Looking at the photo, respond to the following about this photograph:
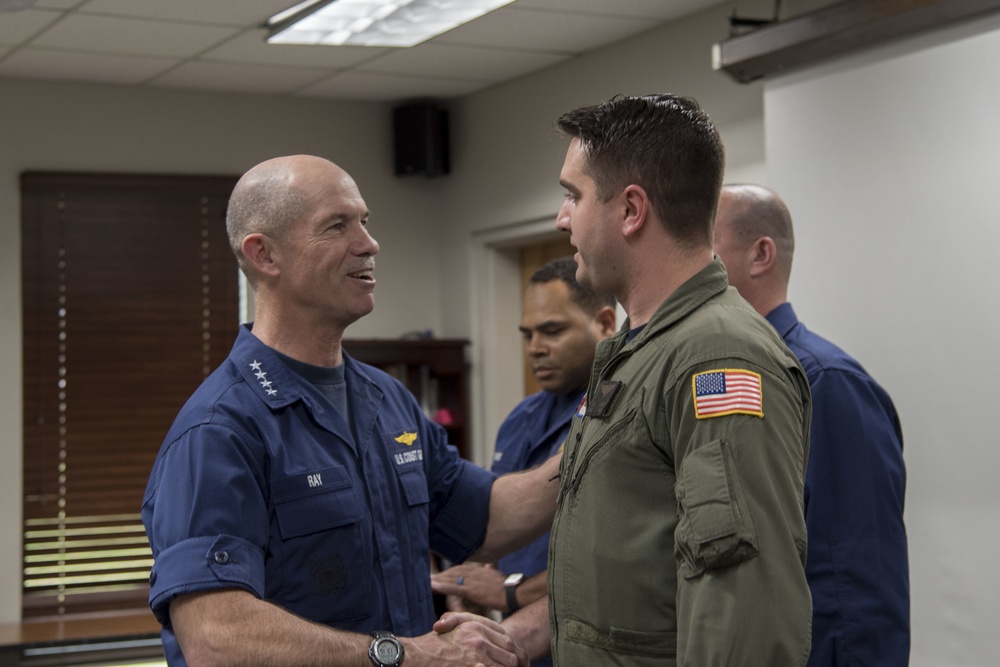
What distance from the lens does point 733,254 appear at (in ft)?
7.43

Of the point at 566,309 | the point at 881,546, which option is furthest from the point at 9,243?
the point at 881,546

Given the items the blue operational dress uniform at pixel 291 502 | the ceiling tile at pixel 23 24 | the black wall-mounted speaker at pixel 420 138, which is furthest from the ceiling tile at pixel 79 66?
the blue operational dress uniform at pixel 291 502

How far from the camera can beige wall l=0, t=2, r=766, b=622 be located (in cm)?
466

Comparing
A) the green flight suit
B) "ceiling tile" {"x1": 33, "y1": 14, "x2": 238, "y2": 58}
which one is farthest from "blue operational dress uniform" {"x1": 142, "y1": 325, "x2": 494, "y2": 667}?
"ceiling tile" {"x1": 33, "y1": 14, "x2": 238, "y2": 58}

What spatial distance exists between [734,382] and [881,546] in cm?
80

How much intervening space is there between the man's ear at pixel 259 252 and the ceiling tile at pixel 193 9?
2.28 m

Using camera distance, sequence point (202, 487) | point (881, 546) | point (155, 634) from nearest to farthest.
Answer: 1. point (202, 487)
2. point (881, 546)
3. point (155, 634)

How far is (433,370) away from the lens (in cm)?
559

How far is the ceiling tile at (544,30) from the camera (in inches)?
170

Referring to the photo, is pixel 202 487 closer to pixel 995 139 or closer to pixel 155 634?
pixel 995 139

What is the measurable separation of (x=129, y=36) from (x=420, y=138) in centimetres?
168

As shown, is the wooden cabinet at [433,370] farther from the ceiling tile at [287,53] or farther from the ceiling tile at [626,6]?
the ceiling tile at [626,6]

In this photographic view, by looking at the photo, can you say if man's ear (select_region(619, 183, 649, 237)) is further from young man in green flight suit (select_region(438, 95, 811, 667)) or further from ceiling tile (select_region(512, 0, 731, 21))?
ceiling tile (select_region(512, 0, 731, 21))

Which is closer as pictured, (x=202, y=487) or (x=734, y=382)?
(x=734, y=382)
